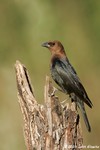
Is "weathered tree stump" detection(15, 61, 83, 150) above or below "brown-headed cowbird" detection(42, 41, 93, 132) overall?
Result: below

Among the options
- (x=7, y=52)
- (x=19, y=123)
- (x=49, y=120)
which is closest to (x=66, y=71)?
(x=49, y=120)

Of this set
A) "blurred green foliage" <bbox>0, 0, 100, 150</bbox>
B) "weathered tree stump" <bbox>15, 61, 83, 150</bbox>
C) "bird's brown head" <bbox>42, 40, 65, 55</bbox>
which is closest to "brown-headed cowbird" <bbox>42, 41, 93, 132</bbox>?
"bird's brown head" <bbox>42, 40, 65, 55</bbox>

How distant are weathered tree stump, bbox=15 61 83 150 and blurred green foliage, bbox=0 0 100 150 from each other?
4.25m

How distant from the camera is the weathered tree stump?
8.52 m

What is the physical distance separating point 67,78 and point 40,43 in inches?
155

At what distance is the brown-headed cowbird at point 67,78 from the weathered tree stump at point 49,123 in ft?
3.78

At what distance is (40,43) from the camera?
1396 centimetres

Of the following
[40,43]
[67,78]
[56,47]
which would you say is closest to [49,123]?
[67,78]

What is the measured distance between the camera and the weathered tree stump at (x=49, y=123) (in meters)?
8.52

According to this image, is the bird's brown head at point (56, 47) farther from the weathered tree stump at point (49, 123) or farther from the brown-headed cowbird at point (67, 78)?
the weathered tree stump at point (49, 123)

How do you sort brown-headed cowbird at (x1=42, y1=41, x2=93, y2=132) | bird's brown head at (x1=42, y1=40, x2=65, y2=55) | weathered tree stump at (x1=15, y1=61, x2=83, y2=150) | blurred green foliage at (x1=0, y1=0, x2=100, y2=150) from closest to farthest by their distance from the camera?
weathered tree stump at (x1=15, y1=61, x2=83, y2=150)
brown-headed cowbird at (x1=42, y1=41, x2=93, y2=132)
bird's brown head at (x1=42, y1=40, x2=65, y2=55)
blurred green foliage at (x1=0, y1=0, x2=100, y2=150)

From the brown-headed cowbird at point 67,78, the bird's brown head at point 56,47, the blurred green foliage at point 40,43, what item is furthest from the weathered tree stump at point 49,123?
the blurred green foliage at point 40,43

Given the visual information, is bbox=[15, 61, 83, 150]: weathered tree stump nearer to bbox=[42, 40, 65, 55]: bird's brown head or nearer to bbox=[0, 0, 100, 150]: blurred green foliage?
bbox=[42, 40, 65, 55]: bird's brown head

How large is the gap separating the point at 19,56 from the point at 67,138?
215 inches
